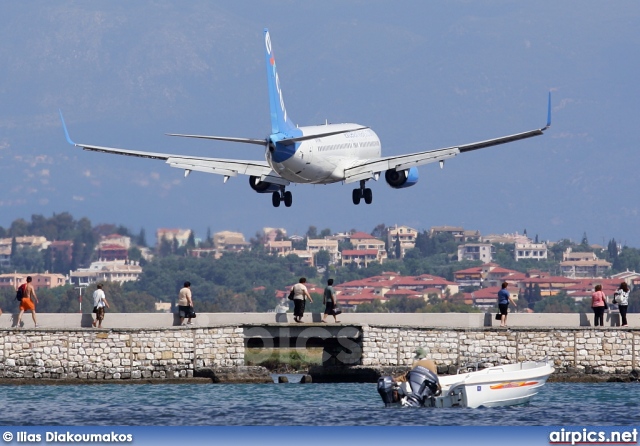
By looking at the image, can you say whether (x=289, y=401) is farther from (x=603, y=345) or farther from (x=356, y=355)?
(x=603, y=345)

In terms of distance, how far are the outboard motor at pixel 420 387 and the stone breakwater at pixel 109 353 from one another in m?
15.4

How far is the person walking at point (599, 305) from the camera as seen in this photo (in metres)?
66.8

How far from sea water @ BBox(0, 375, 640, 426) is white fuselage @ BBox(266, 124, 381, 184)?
2246 cm

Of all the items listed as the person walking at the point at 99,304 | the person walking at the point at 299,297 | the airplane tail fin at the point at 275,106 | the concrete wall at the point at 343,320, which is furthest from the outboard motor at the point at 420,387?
the airplane tail fin at the point at 275,106

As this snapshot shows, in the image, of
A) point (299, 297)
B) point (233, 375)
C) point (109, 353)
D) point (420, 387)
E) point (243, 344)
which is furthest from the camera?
point (243, 344)

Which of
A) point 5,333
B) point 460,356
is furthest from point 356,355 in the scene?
point 5,333

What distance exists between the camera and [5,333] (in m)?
65.7

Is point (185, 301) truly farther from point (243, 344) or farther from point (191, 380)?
point (243, 344)

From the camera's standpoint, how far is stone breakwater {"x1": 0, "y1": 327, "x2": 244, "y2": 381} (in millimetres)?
65750

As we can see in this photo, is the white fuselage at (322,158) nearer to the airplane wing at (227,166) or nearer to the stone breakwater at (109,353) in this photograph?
the airplane wing at (227,166)

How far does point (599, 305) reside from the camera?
220ft

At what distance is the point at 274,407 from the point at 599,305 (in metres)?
16.7

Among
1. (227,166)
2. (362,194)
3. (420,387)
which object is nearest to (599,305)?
(420,387)

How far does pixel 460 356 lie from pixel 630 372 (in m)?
6.96
